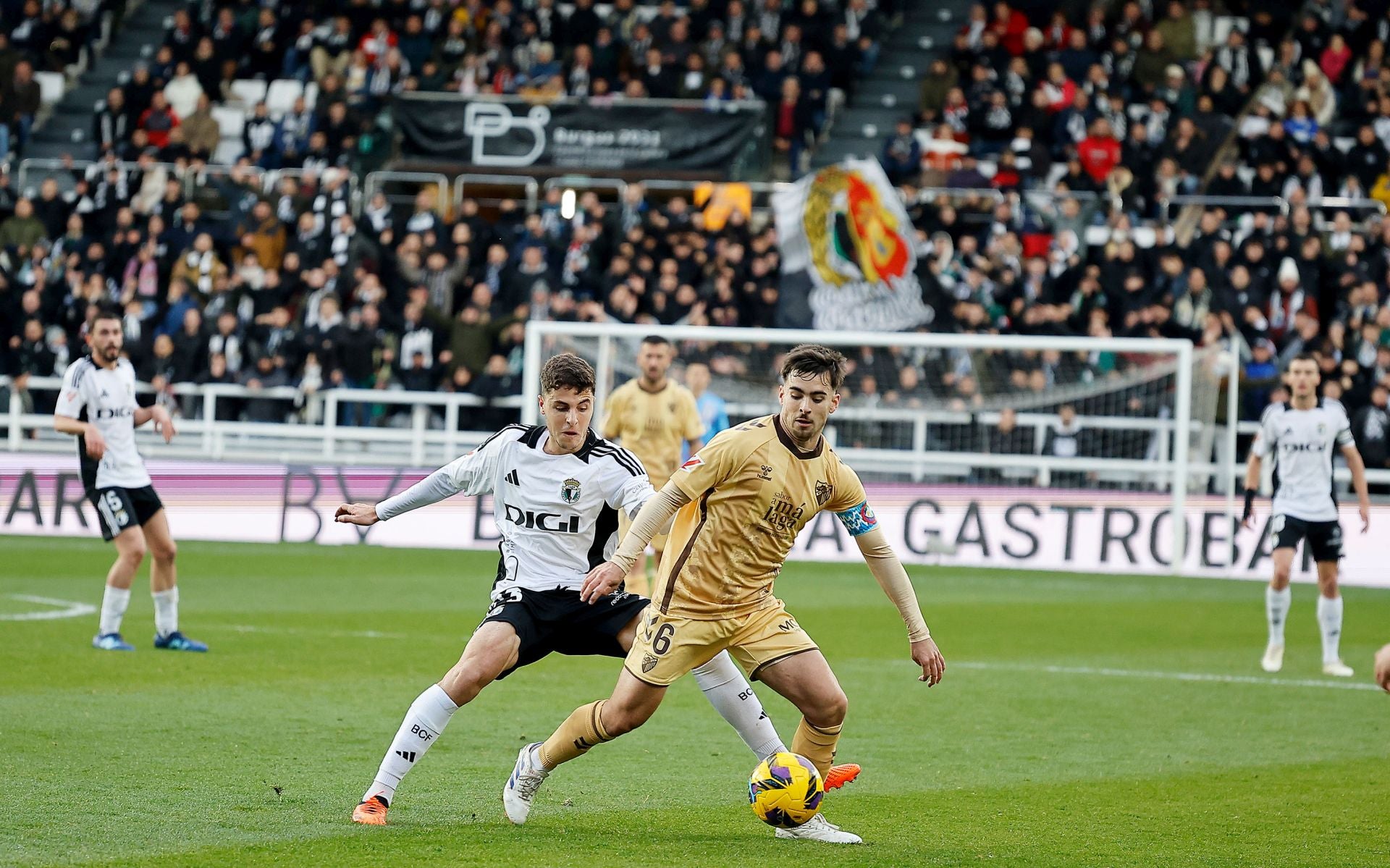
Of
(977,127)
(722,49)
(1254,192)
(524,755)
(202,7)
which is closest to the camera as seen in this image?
(524,755)

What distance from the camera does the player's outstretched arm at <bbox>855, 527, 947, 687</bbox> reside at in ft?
21.4

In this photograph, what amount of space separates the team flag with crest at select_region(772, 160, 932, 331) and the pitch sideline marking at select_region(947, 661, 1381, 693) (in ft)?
32.7

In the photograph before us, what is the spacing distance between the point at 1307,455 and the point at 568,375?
295 inches

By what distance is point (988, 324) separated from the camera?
70.5 feet

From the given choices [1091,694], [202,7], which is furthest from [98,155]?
[1091,694]

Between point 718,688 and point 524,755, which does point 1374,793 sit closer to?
point 718,688

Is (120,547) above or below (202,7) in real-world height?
below

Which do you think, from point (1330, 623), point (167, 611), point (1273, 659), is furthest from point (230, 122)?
point (1330, 623)

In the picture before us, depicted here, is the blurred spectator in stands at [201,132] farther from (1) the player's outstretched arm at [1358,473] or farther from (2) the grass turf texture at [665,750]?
(1) the player's outstretched arm at [1358,473]

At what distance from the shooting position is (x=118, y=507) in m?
11.1

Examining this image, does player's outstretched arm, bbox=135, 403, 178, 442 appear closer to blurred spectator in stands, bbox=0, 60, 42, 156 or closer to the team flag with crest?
the team flag with crest

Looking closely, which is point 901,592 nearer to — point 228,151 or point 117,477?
point 117,477

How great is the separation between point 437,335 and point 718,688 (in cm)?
1600

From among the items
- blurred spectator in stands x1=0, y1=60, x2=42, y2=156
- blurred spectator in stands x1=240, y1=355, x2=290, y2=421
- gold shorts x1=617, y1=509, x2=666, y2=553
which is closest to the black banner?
blurred spectator in stands x1=240, y1=355, x2=290, y2=421
